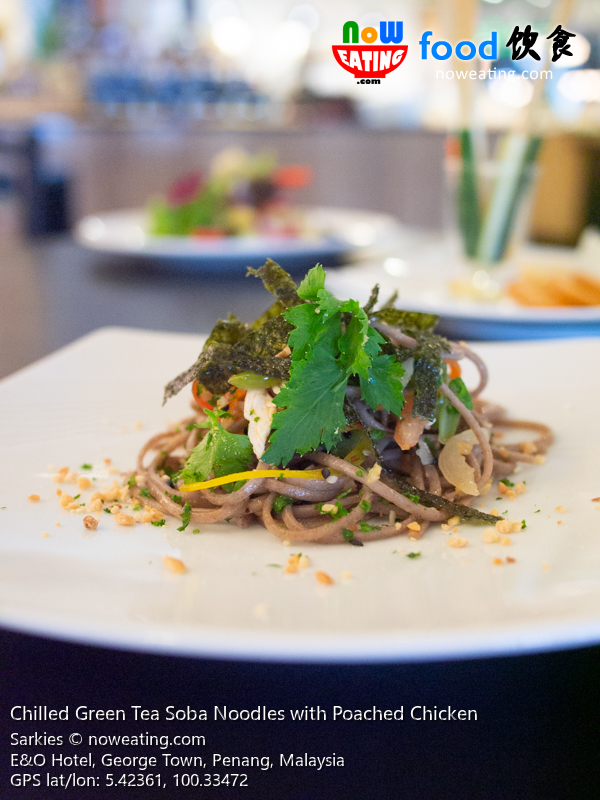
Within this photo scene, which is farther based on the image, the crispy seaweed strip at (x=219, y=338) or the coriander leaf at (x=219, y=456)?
the crispy seaweed strip at (x=219, y=338)

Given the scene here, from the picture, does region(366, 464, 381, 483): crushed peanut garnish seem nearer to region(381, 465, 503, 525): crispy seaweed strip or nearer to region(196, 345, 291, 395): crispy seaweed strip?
region(381, 465, 503, 525): crispy seaweed strip

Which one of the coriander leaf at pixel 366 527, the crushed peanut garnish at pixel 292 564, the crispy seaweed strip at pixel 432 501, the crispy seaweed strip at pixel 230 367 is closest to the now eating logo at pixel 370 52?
the crispy seaweed strip at pixel 230 367

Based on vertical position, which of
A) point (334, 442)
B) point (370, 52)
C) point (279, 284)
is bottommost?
point (334, 442)

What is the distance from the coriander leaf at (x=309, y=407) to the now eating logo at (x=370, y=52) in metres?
1.93

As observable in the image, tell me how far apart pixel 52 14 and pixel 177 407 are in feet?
40.2

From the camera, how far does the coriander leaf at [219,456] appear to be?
140 centimetres

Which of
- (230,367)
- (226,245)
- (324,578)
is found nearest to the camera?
(324,578)

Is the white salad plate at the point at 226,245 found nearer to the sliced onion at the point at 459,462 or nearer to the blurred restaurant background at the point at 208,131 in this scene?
the blurred restaurant background at the point at 208,131

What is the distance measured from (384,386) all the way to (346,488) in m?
0.22

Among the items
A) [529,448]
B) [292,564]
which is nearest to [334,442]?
[292,564]

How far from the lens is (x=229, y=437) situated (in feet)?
4.59

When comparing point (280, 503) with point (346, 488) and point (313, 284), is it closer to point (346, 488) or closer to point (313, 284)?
point (346, 488)

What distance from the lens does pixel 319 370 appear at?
1350 mm

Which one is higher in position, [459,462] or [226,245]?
[226,245]
